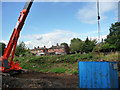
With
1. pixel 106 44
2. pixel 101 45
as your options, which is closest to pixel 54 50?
pixel 101 45

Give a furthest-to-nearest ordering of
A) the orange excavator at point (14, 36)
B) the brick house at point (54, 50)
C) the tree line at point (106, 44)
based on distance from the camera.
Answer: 1. the brick house at point (54, 50)
2. the tree line at point (106, 44)
3. the orange excavator at point (14, 36)

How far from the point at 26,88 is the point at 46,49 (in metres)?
53.0

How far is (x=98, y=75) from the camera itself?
22.7ft

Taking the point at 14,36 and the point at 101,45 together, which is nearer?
the point at 14,36

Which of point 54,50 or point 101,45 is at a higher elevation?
point 101,45

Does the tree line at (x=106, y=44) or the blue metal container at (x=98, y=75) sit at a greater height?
the tree line at (x=106, y=44)

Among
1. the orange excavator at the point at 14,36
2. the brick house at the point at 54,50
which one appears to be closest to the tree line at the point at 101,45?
the brick house at the point at 54,50

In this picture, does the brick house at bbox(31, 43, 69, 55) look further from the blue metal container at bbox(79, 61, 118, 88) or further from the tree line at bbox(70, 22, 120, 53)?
the blue metal container at bbox(79, 61, 118, 88)

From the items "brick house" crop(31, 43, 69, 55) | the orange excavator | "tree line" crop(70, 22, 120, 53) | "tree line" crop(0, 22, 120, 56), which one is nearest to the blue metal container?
the orange excavator

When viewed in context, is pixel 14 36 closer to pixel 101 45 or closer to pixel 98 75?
pixel 98 75

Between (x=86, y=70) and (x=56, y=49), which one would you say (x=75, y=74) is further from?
(x=56, y=49)

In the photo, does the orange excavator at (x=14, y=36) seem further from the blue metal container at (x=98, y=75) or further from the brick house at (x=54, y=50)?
the brick house at (x=54, y=50)

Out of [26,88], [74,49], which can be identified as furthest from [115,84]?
[74,49]

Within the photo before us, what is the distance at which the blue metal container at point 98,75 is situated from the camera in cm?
674
